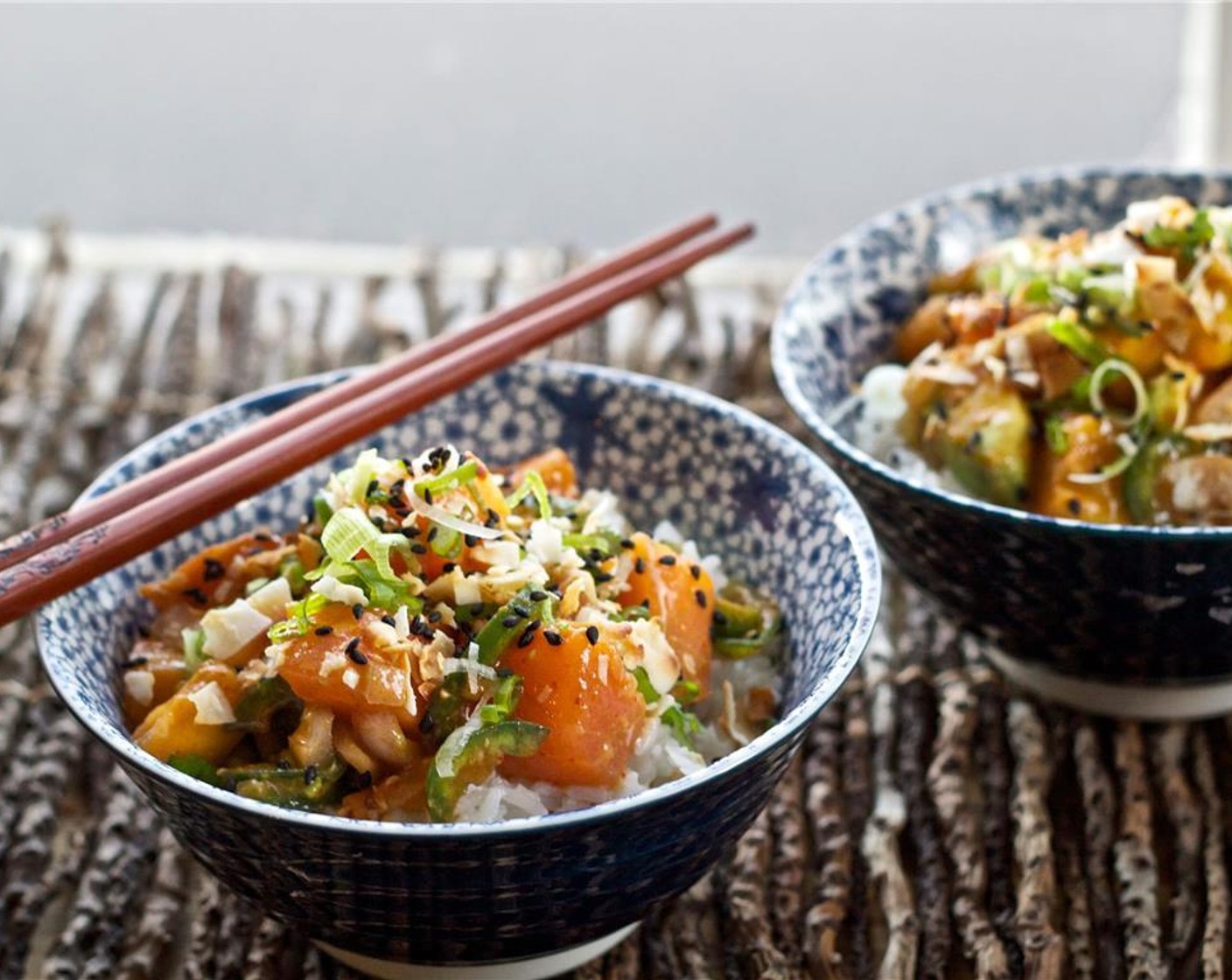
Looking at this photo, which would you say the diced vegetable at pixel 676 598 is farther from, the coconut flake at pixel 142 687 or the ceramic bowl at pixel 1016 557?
the coconut flake at pixel 142 687

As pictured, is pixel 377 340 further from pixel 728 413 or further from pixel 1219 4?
pixel 1219 4

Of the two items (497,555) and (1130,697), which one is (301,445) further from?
(1130,697)

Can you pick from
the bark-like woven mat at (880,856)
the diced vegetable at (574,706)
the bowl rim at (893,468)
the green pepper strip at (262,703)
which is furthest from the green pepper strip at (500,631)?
the bowl rim at (893,468)

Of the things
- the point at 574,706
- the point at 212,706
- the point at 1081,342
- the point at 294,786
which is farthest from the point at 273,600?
the point at 1081,342

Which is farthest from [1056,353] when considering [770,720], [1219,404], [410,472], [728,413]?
[410,472]

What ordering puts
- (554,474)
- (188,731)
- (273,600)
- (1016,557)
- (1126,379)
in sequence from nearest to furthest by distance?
1. (188,731)
2. (273,600)
3. (1016,557)
4. (554,474)
5. (1126,379)

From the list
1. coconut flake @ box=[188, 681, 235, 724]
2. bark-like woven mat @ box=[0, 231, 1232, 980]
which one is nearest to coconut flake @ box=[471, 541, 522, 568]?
coconut flake @ box=[188, 681, 235, 724]
